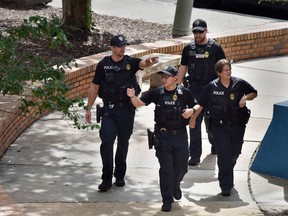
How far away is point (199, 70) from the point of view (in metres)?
10.1

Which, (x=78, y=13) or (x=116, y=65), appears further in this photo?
(x=78, y=13)

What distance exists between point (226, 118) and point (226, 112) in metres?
0.06

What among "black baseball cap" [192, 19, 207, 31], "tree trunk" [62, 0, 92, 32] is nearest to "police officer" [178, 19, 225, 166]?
"black baseball cap" [192, 19, 207, 31]

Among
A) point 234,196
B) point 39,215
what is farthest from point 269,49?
point 39,215

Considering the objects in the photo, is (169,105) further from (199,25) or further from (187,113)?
(199,25)

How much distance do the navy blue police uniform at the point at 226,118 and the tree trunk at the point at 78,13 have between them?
5747mm

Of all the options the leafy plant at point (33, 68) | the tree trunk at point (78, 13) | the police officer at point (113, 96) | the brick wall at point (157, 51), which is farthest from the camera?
the tree trunk at point (78, 13)

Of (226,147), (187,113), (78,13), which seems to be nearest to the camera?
(187,113)

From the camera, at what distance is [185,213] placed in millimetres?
8484

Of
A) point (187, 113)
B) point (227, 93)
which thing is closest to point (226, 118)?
point (227, 93)

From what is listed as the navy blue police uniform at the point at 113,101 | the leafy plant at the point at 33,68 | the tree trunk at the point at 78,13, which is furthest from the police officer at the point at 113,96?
the tree trunk at the point at 78,13

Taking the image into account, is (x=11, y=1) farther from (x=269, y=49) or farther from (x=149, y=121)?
(x=149, y=121)

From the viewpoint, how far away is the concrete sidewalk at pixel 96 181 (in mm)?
8570

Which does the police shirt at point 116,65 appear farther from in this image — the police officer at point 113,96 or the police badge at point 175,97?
the police badge at point 175,97
